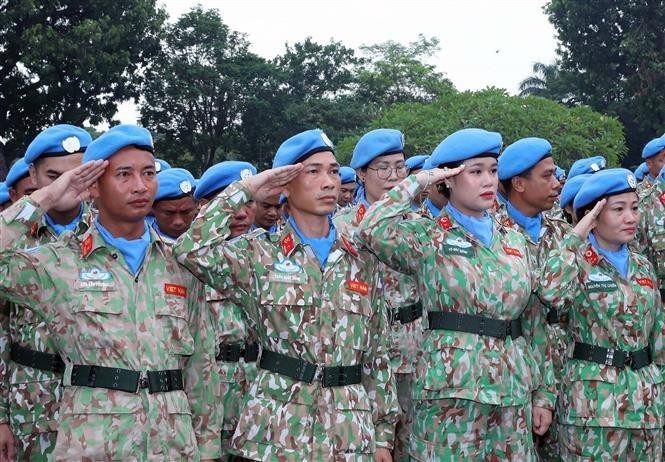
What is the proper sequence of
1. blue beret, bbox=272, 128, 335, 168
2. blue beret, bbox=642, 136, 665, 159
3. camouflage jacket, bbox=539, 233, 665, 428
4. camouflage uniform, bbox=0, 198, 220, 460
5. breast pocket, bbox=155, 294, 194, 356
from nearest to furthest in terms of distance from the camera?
camouflage uniform, bbox=0, 198, 220, 460
breast pocket, bbox=155, 294, 194, 356
blue beret, bbox=272, 128, 335, 168
camouflage jacket, bbox=539, 233, 665, 428
blue beret, bbox=642, 136, 665, 159

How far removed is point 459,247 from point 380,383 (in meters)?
0.91

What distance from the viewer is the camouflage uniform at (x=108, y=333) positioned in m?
3.48

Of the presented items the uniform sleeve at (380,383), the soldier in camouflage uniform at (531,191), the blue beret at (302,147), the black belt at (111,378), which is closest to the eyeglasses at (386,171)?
the soldier in camouflage uniform at (531,191)

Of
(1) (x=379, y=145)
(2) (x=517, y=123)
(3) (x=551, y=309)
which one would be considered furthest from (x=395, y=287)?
(2) (x=517, y=123)

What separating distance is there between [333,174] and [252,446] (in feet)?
4.39

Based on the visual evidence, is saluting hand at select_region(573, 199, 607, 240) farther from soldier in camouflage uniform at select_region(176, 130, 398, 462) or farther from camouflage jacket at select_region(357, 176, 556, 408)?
soldier in camouflage uniform at select_region(176, 130, 398, 462)

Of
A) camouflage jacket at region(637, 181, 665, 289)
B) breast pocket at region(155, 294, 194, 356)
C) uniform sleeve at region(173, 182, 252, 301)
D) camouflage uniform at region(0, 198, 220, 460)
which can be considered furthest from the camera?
camouflage jacket at region(637, 181, 665, 289)

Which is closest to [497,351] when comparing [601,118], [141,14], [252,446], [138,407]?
[252,446]

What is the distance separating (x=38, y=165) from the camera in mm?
4977

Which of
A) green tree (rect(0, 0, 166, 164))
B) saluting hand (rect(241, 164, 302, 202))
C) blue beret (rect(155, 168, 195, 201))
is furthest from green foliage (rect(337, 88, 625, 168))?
saluting hand (rect(241, 164, 302, 202))

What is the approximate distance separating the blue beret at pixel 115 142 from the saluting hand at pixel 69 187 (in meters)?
0.08

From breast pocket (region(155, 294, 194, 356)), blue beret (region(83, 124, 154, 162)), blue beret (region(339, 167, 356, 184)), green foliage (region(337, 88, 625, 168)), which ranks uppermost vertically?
green foliage (region(337, 88, 625, 168))

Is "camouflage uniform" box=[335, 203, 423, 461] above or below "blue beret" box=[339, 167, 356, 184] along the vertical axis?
below

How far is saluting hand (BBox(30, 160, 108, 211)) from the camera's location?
11.7ft
